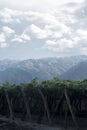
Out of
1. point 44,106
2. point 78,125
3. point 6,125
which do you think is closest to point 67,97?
point 78,125

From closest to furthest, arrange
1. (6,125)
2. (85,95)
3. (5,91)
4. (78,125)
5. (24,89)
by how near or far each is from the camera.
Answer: (78,125) → (85,95) → (6,125) → (24,89) → (5,91)

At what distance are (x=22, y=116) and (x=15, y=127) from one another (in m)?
4.22

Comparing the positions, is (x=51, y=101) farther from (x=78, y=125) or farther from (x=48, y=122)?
(x=78, y=125)

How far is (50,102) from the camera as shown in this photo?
3544 centimetres

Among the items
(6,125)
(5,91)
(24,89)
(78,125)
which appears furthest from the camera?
(5,91)

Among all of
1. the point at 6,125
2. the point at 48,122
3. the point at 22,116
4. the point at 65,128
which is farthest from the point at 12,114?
the point at 65,128

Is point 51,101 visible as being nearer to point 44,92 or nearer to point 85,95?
point 44,92

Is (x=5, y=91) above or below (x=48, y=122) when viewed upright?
above

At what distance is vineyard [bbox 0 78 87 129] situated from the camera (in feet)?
104

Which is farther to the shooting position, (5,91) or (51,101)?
(5,91)

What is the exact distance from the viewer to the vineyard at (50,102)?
31.8 m

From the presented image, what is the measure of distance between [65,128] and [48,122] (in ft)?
10.5

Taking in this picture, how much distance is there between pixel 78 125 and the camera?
29.9 meters

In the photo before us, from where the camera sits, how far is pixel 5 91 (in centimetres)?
3984
